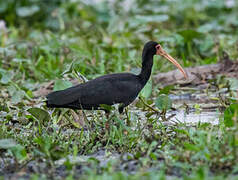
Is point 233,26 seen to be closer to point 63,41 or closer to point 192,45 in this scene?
point 192,45

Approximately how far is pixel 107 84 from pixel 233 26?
22.5ft

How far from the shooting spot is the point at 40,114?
4742 mm

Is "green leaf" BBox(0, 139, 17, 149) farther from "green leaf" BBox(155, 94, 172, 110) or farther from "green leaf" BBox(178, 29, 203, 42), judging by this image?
"green leaf" BBox(178, 29, 203, 42)

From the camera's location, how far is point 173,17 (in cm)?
1088

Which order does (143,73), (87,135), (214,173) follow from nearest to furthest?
1. (214,173)
2. (87,135)
3. (143,73)

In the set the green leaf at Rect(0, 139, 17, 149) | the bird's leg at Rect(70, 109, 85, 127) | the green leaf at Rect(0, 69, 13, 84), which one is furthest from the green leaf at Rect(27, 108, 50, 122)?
the green leaf at Rect(0, 69, 13, 84)

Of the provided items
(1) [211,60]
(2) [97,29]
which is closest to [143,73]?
(1) [211,60]

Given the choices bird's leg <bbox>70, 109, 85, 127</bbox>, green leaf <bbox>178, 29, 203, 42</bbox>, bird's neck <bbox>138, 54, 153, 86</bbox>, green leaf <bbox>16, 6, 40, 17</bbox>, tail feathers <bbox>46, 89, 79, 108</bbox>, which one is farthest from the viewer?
green leaf <bbox>16, 6, 40, 17</bbox>

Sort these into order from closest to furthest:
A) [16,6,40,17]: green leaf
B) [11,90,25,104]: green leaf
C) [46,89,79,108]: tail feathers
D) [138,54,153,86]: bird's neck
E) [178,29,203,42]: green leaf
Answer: [46,89,79,108]: tail feathers
[138,54,153,86]: bird's neck
[11,90,25,104]: green leaf
[178,29,203,42]: green leaf
[16,6,40,17]: green leaf

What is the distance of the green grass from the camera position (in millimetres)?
3516

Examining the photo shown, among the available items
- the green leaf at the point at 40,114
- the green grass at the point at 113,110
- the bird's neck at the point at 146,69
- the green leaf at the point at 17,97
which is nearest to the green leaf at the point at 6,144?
the green grass at the point at 113,110

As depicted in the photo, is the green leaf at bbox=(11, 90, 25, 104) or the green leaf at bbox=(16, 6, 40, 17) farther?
the green leaf at bbox=(16, 6, 40, 17)

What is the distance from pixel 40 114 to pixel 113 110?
0.65 m

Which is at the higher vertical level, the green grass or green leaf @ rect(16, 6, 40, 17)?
green leaf @ rect(16, 6, 40, 17)
